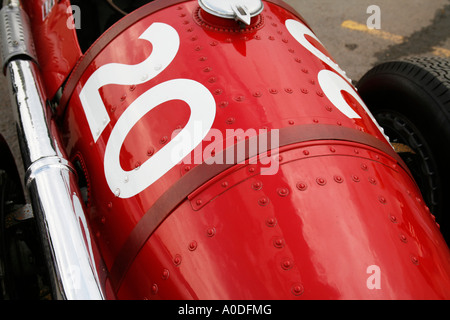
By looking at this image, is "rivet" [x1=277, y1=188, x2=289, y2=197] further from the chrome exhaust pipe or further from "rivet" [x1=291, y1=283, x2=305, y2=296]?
the chrome exhaust pipe

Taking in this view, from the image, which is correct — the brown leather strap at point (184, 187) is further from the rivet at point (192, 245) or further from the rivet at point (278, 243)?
the rivet at point (278, 243)

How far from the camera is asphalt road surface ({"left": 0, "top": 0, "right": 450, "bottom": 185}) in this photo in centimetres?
438

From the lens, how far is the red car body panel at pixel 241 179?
4.20ft

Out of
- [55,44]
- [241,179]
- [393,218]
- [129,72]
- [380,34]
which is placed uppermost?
[380,34]

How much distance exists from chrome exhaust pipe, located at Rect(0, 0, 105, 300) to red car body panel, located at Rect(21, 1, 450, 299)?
0.36 ft

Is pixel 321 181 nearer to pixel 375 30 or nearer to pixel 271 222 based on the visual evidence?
pixel 271 222

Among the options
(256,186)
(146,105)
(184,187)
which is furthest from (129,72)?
(256,186)

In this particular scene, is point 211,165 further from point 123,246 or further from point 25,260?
point 25,260

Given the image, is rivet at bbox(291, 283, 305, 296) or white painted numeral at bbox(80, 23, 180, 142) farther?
white painted numeral at bbox(80, 23, 180, 142)

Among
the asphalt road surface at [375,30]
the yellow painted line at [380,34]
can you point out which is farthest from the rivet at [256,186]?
the yellow painted line at [380,34]

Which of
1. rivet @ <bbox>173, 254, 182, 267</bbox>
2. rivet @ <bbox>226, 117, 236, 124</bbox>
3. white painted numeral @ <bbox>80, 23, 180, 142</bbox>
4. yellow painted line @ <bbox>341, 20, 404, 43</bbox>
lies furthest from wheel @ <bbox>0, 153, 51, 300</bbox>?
yellow painted line @ <bbox>341, 20, 404, 43</bbox>

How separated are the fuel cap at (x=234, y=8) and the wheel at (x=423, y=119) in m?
1.01

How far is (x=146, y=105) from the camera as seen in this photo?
66.4 inches

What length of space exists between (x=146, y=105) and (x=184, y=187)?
0.43 metres
